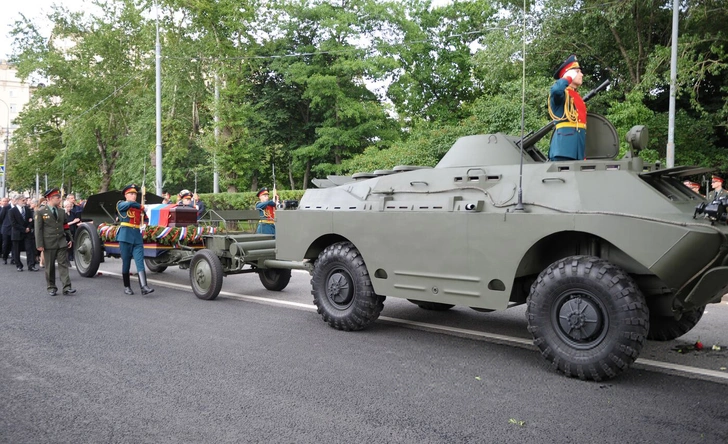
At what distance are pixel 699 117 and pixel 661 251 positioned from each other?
18.6 metres

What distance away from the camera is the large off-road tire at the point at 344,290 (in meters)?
6.74

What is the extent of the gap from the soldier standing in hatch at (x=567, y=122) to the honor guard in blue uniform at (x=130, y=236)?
688cm

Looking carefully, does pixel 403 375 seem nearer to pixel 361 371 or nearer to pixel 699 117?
pixel 361 371

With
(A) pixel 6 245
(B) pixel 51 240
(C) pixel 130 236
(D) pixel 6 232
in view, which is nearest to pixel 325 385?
(C) pixel 130 236

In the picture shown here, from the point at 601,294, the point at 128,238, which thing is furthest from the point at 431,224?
the point at 128,238

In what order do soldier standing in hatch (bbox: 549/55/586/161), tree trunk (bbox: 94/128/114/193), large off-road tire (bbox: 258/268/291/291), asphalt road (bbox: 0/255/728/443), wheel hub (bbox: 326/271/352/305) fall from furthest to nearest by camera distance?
tree trunk (bbox: 94/128/114/193), large off-road tire (bbox: 258/268/291/291), wheel hub (bbox: 326/271/352/305), soldier standing in hatch (bbox: 549/55/586/161), asphalt road (bbox: 0/255/728/443)

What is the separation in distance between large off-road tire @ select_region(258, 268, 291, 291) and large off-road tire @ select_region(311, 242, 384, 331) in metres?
3.09

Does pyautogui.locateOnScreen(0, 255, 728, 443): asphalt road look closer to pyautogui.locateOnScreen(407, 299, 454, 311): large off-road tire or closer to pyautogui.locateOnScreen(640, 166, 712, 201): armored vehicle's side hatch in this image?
pyautogui.locateOnScreen(407, 299, 454, 311): large off-road tire

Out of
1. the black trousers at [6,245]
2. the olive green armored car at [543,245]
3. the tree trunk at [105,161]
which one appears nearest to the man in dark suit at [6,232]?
the black trousers at [6,245]

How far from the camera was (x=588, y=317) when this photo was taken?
5055mm

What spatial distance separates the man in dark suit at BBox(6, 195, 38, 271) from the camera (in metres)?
14.2

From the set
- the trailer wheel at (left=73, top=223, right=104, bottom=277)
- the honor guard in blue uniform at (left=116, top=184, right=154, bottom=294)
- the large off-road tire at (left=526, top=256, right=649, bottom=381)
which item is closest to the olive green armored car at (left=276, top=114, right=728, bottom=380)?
the large off-road tire at (left=526, top=256, right=649, bottom=381)

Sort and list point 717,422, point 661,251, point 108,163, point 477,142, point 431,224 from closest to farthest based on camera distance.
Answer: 1. point 717,422
2. point 661,251
3. point 431,224
4. point 477,142
5. point 108,163

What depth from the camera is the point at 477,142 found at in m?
6.70
